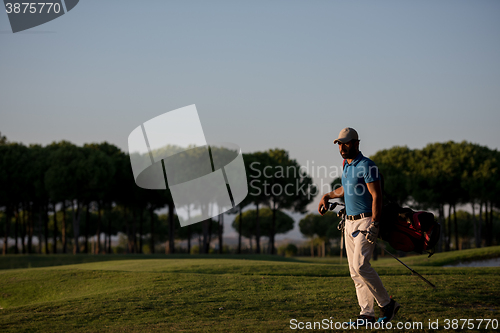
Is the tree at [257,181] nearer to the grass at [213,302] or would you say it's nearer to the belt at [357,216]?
the grass at [213,302]

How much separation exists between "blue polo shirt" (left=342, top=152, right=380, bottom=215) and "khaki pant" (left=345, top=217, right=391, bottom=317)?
196mm

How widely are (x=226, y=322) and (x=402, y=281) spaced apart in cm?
642

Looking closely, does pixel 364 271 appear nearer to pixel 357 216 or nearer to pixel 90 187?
pixel 357 216

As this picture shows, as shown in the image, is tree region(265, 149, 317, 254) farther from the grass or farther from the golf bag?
the golf bag

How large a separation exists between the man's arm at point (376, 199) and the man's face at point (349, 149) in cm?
61

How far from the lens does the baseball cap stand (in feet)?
21.7

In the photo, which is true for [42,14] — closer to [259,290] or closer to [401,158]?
[259,290]

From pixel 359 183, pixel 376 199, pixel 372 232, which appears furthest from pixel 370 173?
pixel 372 232

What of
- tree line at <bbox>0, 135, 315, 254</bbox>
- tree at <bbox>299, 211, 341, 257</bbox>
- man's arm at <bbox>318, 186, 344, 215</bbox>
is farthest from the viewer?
tree at <bbox>299, 211, 341, 257</bbox>

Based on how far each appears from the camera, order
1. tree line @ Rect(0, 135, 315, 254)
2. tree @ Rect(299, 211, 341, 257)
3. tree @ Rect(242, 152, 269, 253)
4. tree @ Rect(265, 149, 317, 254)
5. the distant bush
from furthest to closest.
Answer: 1. the distant bush
2. tree @ Rect(299, 211, 341, 257)
3. tree @ Rect(265, 149, 317, 254)
4. tree @ Rect(242, 152, 269, 253)
5. tree line @ Rect(0, 135, 315, 254)

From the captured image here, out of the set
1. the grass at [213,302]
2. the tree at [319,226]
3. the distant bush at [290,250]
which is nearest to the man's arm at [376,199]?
the grass at [213,302]

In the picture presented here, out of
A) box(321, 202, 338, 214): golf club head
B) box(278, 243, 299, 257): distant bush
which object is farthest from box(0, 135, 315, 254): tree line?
box(321, 202, 338, 214): golf club head

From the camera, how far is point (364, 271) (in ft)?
21.0

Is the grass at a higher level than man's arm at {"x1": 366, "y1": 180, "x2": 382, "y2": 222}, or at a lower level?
lower
